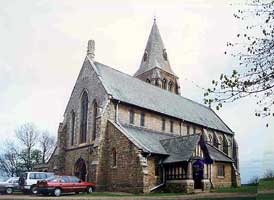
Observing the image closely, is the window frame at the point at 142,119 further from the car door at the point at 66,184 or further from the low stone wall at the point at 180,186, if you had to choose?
the car door at the point at 66,184

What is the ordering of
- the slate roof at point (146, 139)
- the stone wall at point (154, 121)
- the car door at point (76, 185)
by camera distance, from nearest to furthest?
the car door at point (76, 185) < the slate roof at point (146, 139) < the stone wall at point (154, 121)

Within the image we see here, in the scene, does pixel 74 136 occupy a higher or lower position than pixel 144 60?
lower

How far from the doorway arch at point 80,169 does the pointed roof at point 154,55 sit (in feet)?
98.6

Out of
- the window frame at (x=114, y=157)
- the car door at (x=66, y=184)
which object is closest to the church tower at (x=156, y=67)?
the window frame at (x=114, y=157)

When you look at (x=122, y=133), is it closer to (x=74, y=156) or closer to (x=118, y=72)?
(x=74, y=156)

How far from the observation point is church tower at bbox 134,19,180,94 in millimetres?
57344

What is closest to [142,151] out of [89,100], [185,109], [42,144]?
[89,100]

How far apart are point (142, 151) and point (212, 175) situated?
10662 mm

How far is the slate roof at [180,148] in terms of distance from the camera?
26766mm

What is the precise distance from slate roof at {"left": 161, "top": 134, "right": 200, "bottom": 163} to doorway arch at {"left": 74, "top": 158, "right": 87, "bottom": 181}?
25.5 feet

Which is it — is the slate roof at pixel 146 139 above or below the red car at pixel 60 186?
above

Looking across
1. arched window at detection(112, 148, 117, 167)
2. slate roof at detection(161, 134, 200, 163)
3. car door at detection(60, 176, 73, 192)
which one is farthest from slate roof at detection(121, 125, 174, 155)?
car door at detection(60, 176, 73, 192)

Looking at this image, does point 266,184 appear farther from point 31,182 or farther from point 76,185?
point 31,182

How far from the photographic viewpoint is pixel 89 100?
31.9 metres
